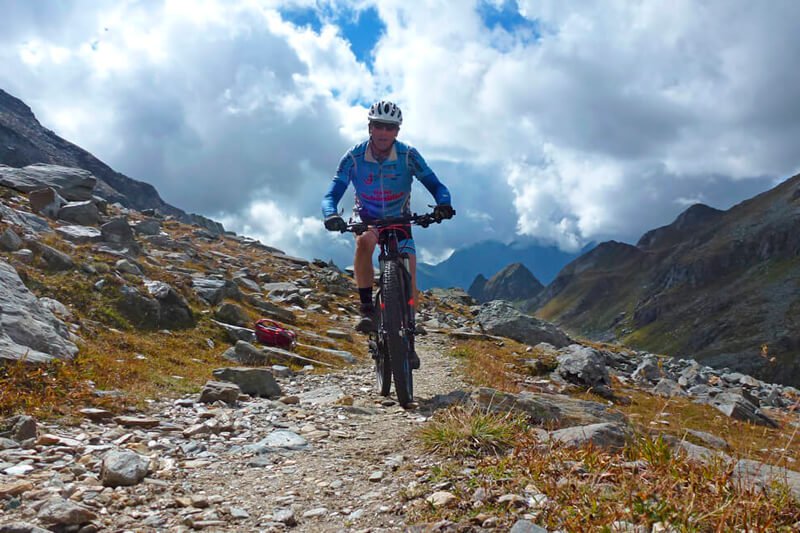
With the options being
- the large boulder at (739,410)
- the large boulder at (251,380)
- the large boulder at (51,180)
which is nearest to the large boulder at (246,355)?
the large boulder at (251,380)

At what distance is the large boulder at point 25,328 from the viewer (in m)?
7.20

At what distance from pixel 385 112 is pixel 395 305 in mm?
3317

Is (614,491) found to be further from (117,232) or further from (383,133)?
(117,232)

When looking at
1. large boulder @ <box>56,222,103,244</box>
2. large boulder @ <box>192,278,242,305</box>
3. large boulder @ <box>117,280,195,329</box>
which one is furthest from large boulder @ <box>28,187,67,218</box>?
large boulder @ <box>117,280,195,329</box>

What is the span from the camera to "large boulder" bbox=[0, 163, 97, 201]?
2936cm

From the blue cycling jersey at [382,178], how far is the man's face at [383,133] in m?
0.18

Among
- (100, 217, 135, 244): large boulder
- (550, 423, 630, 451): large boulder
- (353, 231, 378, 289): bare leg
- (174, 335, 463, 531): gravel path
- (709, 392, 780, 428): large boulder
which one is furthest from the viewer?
(100, 217, 135, 244): large boulder

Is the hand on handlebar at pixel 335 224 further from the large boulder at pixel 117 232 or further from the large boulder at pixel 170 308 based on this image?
the large boulder at pixel 117 232

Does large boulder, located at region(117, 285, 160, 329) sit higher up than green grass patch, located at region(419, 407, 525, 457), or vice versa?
large boulder, located at region(117, 285, 160, 329)

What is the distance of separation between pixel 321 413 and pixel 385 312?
1.81 metres

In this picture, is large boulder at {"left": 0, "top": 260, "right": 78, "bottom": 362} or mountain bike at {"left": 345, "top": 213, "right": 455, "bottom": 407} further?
mountain bike at {"left": 345, "top": 213, "right": 455, "bottom": 407}

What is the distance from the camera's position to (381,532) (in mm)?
3447

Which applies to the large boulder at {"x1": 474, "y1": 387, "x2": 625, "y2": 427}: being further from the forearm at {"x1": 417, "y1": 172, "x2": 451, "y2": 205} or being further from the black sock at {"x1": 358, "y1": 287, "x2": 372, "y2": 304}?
the forearm at {"x1": 417, "y1": 172, "x2": 451, "y2": 205}

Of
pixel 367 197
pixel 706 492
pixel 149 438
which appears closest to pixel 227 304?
pixel 367 197
